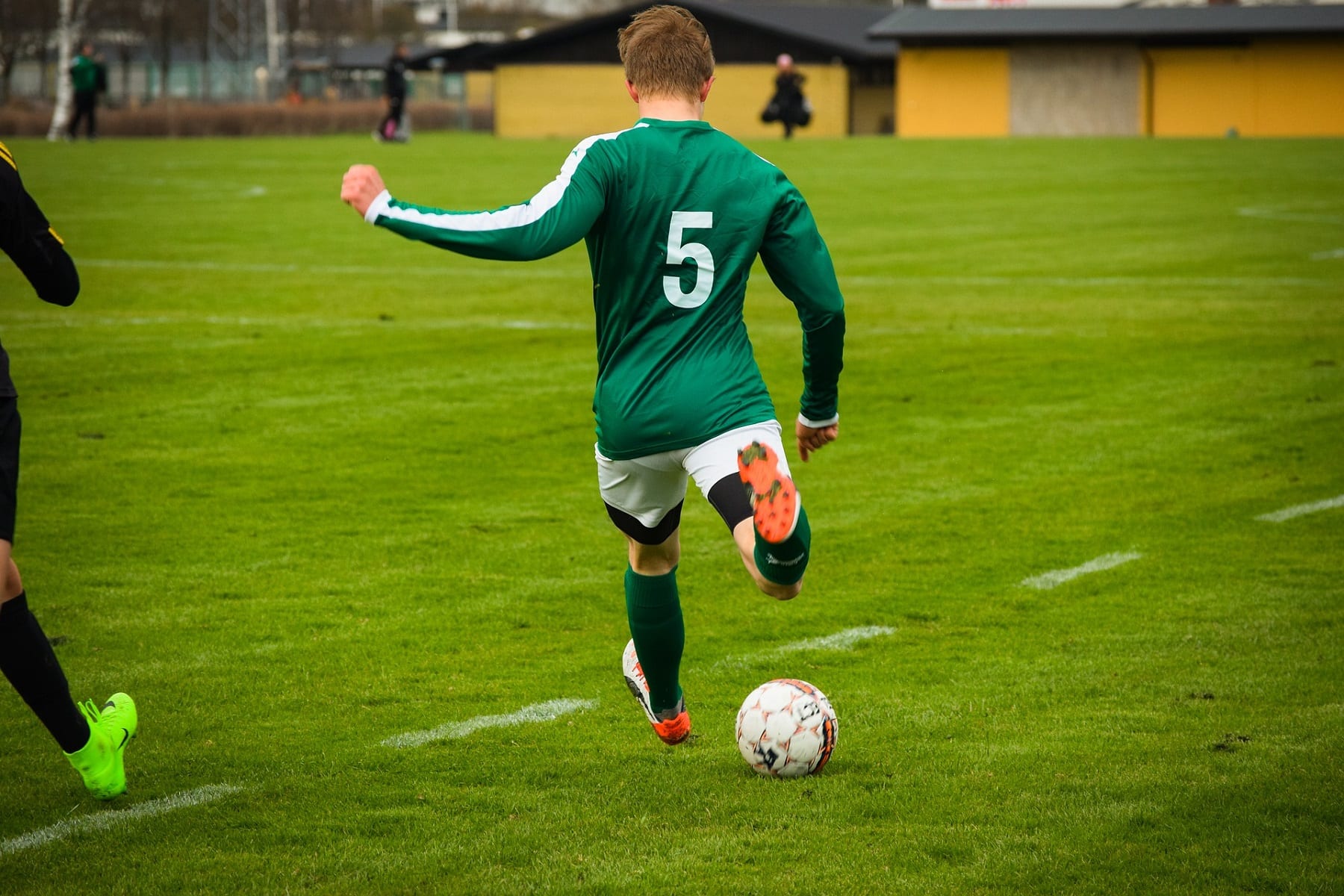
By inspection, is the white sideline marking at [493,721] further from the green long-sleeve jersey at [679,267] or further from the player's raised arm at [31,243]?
the player's raised arm at [31,243]

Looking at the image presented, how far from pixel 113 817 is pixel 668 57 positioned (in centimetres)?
261

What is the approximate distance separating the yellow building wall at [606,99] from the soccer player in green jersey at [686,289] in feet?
181

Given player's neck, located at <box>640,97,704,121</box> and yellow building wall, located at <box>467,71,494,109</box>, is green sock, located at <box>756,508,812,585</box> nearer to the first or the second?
player's neck, located at <box>640,97,704,121</box>

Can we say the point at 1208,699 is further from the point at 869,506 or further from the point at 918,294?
the point at 918,294

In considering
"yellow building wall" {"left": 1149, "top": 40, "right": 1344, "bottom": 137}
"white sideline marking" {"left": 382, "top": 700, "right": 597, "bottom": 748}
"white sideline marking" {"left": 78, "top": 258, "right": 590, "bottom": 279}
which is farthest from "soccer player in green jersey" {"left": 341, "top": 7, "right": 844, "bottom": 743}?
"yellow building wall" {"left": 1149, "top": 40, "right": 1344, "bottom": 137}

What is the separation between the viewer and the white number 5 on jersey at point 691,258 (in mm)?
4414

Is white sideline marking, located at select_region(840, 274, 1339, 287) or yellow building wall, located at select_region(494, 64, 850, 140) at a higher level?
yellow building wall, located at select_region(494, 64, 850, 140)

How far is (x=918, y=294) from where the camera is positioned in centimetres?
1605

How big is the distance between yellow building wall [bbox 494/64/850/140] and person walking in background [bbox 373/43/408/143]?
11.7 m

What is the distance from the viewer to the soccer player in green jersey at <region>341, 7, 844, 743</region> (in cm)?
433

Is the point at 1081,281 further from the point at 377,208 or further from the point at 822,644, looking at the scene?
the point at 377,208

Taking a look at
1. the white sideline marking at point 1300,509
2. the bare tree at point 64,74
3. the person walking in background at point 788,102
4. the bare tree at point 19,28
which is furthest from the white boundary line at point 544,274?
the bare tree at point 19,28

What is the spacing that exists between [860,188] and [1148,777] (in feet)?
79.2

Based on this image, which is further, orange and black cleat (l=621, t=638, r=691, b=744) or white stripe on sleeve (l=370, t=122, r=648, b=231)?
orange and black cleat (l=621, t=638, r=691, b=744)
